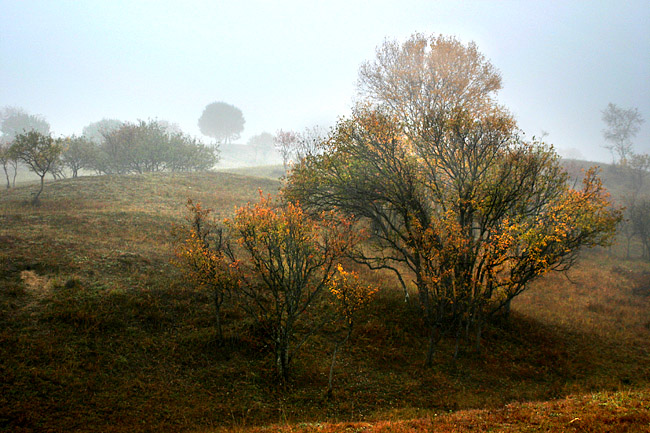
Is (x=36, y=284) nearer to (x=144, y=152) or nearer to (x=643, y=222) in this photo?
(x=144, y=152)

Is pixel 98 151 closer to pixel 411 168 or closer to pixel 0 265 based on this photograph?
pixel 0 265

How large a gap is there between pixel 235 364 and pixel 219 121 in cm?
15961

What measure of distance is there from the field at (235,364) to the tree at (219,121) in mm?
141681

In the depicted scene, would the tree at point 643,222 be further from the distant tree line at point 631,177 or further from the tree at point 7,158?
the tree at point 7,158

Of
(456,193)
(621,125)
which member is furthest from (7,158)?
(621,125)

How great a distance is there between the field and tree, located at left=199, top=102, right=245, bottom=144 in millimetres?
141681

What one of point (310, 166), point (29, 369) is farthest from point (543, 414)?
point (29, 369)

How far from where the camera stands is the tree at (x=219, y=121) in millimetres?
158500

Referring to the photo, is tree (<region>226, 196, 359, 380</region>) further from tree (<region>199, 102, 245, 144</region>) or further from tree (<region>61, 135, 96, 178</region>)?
tree (<region>199, 102, 245, 144</region>)

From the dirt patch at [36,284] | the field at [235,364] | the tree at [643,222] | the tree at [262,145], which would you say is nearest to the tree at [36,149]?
the field at [235,364]

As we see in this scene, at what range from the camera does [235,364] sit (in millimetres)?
16047

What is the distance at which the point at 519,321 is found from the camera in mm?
22844

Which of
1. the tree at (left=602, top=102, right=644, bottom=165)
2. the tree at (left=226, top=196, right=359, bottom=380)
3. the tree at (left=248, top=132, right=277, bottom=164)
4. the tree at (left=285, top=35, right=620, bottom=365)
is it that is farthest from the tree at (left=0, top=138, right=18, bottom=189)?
the tree at (left=602, top=102, right=644, bottom=165)

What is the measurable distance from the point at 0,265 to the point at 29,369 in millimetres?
9488
